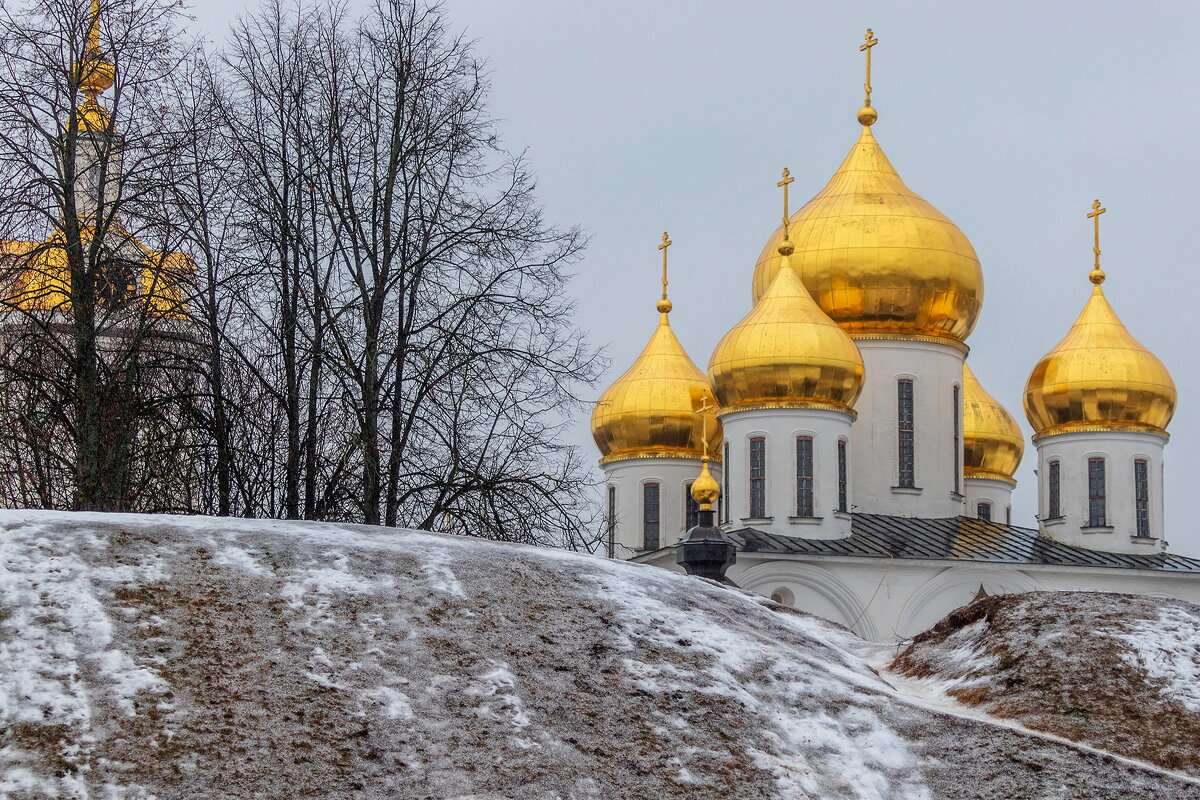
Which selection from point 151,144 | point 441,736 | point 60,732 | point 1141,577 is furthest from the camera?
point 1141,577

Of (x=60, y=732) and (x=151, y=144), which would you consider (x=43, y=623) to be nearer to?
(x=60, y=732)

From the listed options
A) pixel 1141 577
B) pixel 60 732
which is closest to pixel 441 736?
pixel 60 732

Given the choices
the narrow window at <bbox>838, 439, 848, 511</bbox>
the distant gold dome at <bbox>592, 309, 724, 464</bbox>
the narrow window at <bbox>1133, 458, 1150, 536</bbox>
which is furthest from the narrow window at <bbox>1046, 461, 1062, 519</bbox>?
the distant gold dome at <bbox>592, 309, 724, 464</bbox>

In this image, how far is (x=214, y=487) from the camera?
53.5ft

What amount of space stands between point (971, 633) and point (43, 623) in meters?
5.47

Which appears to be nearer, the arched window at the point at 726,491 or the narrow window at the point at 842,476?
the narrow window at the point at 842,476

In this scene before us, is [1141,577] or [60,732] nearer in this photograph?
[60,732]

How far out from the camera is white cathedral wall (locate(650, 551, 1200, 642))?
30.3 metres

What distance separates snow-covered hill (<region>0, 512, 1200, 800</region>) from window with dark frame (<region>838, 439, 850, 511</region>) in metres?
21.4

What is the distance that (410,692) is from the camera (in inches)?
336

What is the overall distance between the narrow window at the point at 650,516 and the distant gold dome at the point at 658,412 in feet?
2.33

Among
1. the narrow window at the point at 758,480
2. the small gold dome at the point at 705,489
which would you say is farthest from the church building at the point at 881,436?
the small gold dome at the point at 705,489

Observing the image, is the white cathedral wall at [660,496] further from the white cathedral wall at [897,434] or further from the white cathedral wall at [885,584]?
the white cathedral wall at [885,584]

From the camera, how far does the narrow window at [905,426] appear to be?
34.2 metres
